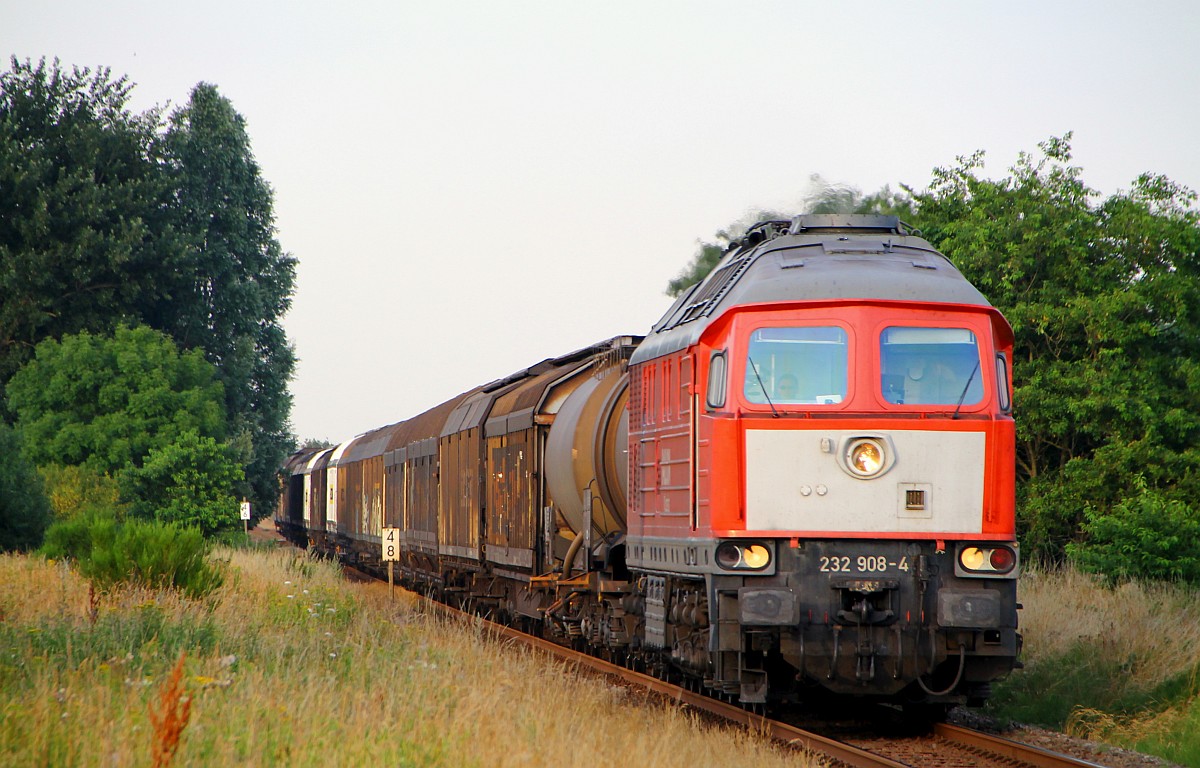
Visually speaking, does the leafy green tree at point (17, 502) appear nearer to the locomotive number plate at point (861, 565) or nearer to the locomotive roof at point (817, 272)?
the locomotive roof at point (817, 272)

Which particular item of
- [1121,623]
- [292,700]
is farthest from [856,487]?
[1121,623]

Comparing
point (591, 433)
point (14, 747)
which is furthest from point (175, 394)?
point (14, 747)

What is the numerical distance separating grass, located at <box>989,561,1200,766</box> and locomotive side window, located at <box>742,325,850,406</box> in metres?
3.87

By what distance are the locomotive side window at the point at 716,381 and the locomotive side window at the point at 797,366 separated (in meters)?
0.23

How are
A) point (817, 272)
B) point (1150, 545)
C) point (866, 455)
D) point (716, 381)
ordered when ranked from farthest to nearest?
point (1150, 545) → point (817, 272) → point (716, 381) → point (866, 455)

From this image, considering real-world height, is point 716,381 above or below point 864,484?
above

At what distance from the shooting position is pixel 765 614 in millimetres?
10039

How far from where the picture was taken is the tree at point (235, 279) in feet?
167

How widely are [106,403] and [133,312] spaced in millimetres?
9819

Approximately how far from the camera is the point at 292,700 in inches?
349

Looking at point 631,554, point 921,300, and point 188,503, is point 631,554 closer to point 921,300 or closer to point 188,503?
point 921,300

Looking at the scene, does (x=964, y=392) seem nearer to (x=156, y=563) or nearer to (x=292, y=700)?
(x=292, y=700)

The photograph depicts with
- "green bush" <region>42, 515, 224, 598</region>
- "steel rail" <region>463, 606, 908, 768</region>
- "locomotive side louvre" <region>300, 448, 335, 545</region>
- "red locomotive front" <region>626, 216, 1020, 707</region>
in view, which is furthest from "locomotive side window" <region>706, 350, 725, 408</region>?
"locomotive side louvre" <region>300, 448, 335, 545</region>

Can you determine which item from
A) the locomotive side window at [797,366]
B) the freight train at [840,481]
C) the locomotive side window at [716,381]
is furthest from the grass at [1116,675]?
the locomotive side window at [716,381]
